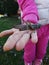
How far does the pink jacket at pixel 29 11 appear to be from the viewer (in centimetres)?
175

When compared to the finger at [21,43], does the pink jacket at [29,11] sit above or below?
above

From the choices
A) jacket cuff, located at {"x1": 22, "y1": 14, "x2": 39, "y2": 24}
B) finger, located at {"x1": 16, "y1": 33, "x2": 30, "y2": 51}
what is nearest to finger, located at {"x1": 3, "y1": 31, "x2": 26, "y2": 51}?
finger, located at {"x1": 16, "y1": 33, "x2": 30, "y2": 51}

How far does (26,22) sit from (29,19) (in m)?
0.04

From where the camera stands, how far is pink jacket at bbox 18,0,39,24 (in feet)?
5.73

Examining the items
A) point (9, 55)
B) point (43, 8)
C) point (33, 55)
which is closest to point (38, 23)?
point (43, 8)

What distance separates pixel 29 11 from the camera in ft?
5.92

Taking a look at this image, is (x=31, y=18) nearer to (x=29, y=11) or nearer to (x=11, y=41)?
(x=29, y=11)

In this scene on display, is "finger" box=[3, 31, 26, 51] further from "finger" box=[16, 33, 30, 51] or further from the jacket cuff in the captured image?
the jacket cuff

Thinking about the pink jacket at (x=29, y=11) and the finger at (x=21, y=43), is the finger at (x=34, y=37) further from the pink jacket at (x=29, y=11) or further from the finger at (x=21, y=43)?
the pink jacket at (x=29, y=11)

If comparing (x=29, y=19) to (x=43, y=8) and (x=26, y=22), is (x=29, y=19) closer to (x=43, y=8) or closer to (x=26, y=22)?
(x=26, y=22)

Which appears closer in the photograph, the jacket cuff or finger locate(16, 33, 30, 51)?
finger locate(16, 33, 30, 51)

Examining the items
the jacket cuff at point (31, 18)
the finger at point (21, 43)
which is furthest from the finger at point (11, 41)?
the jacket cuff at point (31, 18)

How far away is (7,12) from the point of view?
274 inches

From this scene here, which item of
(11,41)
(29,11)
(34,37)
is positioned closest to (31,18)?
(29,11)
